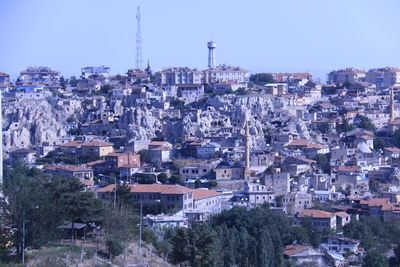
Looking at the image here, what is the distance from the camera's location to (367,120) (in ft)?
120

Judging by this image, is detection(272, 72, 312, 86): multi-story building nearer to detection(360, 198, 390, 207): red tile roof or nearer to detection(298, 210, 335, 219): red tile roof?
detection(360, 198, 390, 207): red tile roof

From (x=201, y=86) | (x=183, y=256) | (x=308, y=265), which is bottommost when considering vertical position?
(x=308, y=265)

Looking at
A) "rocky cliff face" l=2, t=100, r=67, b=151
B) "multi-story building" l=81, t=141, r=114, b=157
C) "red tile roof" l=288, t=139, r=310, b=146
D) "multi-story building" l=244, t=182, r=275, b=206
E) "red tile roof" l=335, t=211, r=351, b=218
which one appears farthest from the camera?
"rocky cliff face" l=2, t=100, r=67, b=151

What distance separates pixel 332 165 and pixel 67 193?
16319 millimetres

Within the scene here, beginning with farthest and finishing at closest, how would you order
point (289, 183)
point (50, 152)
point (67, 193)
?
point (50, 152), point (289, 183), point (67, 193)

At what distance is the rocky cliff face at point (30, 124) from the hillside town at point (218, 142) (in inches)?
2.1

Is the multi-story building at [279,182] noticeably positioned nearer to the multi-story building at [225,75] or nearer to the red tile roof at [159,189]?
the red tile roof at [159,189]

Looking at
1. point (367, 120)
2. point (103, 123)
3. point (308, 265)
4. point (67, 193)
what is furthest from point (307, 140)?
point (67, 193)

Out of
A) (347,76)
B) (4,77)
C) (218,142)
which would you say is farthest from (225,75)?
(218,142)

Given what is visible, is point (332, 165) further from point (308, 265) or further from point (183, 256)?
point (183, 256)

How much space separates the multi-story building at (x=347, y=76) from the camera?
160ft

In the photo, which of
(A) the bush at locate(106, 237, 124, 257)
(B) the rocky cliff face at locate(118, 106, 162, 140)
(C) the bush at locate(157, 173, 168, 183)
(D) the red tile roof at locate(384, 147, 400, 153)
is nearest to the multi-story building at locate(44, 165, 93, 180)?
(C) the bush at locate(157, 173, 168, 183)

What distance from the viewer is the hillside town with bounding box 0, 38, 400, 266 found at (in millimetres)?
25141

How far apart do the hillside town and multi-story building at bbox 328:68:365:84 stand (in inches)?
81.9
